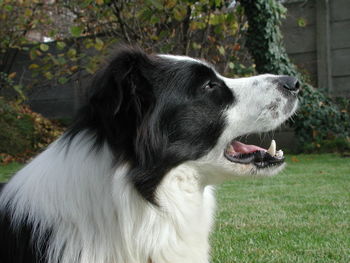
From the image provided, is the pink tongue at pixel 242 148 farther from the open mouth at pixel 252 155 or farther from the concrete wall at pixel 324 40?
the concrete wall at pixel 324 40

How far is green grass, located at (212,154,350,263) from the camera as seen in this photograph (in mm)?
3008

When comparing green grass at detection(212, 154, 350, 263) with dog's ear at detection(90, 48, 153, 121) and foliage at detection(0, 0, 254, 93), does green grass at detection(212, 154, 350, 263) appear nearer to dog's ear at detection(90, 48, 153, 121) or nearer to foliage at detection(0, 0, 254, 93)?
dog's ear at detection(90, 48, 153, 121)

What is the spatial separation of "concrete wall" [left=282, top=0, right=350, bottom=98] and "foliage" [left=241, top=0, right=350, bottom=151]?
414mm

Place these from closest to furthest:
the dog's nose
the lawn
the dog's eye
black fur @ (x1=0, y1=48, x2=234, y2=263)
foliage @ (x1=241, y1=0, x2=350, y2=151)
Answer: black fur @ (x1=0, y1=48, x2=234, y2=263) < the dog's eye < the dog's nose < the lawn < foliage @ (x1=241, y1=0, x2=350, y2=151)

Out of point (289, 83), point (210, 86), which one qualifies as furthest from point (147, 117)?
point (289, 83)

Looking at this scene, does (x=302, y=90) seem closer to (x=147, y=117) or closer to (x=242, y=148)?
(x=242, y=148)

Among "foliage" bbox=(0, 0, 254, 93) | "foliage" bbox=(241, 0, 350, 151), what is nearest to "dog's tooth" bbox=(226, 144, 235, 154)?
"foliage" bbox=(0, 0, 254, 93)

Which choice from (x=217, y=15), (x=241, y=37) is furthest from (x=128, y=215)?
(x=241, y=37)

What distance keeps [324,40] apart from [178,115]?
7.71 metres

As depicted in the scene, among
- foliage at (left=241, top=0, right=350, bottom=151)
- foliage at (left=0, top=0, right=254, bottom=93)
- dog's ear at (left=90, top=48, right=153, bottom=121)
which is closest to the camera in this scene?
dog's ear at (left=90, top=48, right=153, bottom=121)

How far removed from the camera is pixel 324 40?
9086mm

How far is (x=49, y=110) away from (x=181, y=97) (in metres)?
9.73

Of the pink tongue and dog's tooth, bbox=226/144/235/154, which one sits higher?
dog's tooth, bbox=226/144/235/154

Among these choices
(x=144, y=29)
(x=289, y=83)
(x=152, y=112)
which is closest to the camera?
(x=152, y=112)
